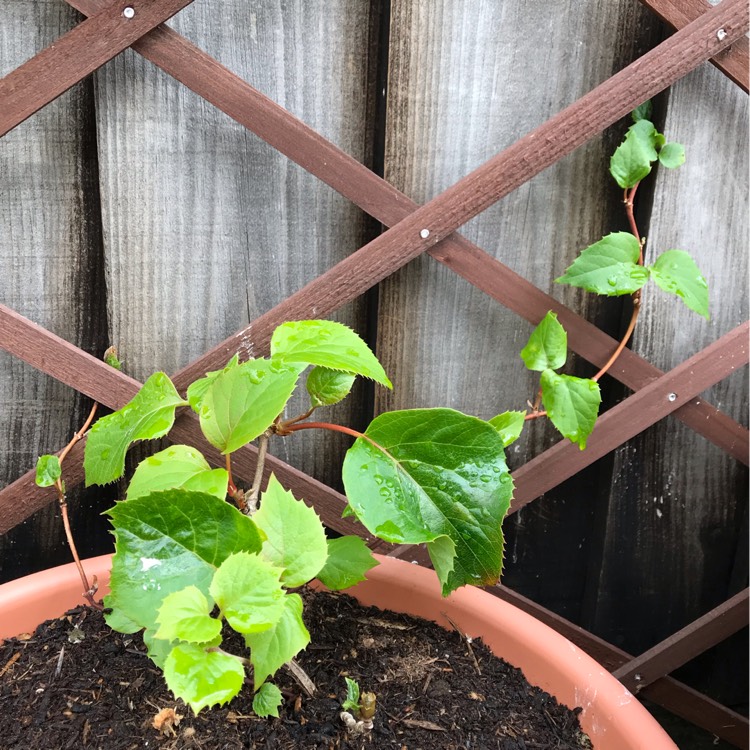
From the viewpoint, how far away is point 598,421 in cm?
114

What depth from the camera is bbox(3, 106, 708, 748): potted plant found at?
0.56 metres

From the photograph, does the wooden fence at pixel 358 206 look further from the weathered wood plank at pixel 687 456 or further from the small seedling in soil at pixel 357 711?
the small seedling in soil at pixel 357 711

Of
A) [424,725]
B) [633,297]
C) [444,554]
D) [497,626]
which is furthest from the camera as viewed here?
[633,297]

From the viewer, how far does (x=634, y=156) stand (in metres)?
1.03

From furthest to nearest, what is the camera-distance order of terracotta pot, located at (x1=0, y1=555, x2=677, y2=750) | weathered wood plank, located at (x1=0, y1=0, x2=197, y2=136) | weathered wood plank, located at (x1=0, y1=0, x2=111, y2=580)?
weathered wood plank, located at (x1=0, y1=0, x2=111, y2=580)
weathered wood plank, located at (x1=0, y1=0, x2=197, y2=136)
terracotta pot, located at (x1=0, y1=555, x2=677, y2=750)

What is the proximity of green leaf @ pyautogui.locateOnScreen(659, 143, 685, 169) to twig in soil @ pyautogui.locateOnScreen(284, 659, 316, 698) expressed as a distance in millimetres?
853

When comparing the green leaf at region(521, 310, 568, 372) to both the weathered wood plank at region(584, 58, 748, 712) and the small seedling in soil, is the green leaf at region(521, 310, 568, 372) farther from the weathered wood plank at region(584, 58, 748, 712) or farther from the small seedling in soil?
the small seedling in soil

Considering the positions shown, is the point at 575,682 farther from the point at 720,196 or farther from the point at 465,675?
the point at 720,196

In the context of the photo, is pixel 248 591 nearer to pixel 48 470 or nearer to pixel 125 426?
pixel 125 426

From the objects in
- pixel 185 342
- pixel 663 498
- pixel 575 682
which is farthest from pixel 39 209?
pixel 663 498

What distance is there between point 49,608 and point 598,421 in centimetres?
84

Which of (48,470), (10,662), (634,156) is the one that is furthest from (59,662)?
(634,156)

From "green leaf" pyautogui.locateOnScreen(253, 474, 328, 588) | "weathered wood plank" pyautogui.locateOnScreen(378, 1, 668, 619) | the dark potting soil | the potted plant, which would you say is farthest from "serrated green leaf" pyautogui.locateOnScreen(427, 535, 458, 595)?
"weathered wood plank" pyautogui.locateOnScreen(378, 1, 668, 619)

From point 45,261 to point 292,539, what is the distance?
677mm
